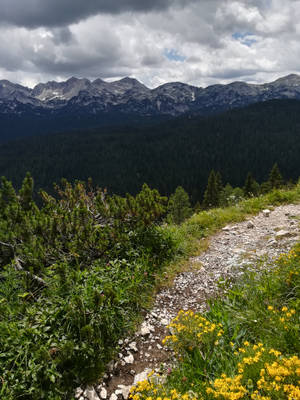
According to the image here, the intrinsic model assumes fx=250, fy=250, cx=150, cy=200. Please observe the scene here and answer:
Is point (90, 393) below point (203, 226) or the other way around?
below

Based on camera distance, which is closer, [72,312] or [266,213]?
[72,312]

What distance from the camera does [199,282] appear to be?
5.50m

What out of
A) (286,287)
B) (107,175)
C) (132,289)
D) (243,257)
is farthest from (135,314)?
(107,175)

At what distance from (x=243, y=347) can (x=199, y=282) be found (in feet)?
7.25

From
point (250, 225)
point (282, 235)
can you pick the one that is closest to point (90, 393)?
point (282, 235)

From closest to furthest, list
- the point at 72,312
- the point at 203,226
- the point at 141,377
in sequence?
the point at 141,377 < the point at 72,312 < the point at 203,226

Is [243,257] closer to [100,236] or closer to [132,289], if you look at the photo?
[132,289]

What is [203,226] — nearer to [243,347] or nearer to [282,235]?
[282,235]

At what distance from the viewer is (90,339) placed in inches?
143

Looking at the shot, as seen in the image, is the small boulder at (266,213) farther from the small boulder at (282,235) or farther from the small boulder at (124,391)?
the small boulder at (124,391)

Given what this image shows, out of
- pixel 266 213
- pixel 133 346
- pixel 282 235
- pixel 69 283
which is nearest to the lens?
pixel 133 346

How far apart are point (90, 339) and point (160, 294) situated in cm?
195

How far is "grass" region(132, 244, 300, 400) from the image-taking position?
241cm

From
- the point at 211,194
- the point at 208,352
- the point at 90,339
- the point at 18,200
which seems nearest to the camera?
the point at 208,352
